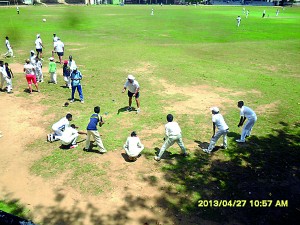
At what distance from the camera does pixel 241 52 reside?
29.6 meters

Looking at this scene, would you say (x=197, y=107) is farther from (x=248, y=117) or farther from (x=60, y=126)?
(x=60, y=126)

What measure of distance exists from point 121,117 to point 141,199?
20.5ft

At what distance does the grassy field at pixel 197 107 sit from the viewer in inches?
349

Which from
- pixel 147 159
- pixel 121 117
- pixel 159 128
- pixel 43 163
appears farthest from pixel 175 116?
pixel 43 163

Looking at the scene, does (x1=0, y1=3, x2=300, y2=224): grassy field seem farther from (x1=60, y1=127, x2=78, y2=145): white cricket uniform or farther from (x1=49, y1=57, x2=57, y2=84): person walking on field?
(x1=49, y1=57, x2=57, y2=84): person walking on field

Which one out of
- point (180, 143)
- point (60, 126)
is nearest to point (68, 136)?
point (60, 126)

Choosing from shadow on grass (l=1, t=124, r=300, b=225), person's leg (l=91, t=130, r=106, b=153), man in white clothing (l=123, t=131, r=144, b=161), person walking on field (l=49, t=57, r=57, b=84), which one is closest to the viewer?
shadow on grass (l=1, t=124, r=300, b=225)

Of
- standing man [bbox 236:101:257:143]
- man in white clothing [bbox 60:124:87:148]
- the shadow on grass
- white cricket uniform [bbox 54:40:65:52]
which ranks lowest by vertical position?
the shadow on grass

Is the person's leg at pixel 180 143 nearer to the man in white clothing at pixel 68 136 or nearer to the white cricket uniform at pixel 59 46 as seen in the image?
the man in white clothing at pixel 68 136

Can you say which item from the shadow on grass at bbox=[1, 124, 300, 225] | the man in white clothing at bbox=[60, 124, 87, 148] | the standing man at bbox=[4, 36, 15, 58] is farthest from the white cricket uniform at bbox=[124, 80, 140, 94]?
the standing man at bbox=[4, 36, 15, 58]

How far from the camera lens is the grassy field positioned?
8.88m

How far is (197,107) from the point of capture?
50.6 feet

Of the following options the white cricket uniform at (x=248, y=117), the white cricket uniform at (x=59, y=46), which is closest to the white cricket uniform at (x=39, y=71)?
the white cricket uniform at (x=59, y=46)

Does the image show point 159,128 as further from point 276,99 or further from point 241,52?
point 241,52
